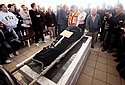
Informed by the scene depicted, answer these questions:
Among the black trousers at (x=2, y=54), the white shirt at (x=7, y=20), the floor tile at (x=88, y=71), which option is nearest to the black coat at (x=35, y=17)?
the white shirt at (x=7, y=20)

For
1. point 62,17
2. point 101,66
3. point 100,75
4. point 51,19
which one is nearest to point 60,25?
point 62,17

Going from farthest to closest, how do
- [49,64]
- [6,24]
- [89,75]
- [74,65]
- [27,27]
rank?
[27,27], [6,24], [89,75], [74,65], [49,64]

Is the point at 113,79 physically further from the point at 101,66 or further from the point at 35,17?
the point at 35,17

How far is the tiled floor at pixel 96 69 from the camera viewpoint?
225 centimetres

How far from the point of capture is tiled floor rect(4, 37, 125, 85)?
7.39 ft

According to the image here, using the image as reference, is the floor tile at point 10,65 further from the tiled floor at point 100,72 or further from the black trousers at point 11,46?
the tiled floor at point 100,72

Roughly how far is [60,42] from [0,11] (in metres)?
2.12

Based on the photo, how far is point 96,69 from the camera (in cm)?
265

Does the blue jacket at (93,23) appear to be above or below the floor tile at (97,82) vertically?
above

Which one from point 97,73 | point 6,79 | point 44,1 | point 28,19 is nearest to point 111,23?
point 97,73

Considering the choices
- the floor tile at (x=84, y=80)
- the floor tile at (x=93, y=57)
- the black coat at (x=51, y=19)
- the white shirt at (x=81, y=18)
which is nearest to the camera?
the floor tile at (x=84, y=80)

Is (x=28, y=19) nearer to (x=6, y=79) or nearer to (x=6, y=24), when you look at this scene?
(x=6, y=24)

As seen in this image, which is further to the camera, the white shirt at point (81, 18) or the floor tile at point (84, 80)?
the white shirt at point (81, 18)

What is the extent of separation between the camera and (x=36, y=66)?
1.60m
